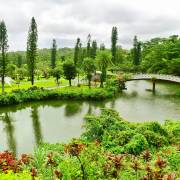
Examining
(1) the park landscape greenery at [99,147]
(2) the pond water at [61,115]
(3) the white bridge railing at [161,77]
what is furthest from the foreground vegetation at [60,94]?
(3) the white bridge railing at [161,77]

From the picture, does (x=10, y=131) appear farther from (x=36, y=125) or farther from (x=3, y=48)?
(x=3, y=48)

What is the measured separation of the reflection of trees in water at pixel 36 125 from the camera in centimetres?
2669

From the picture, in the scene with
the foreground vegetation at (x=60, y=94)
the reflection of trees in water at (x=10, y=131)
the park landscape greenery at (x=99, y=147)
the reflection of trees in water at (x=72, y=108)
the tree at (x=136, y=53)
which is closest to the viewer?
the park landscape greenery at (x=99, y=147)

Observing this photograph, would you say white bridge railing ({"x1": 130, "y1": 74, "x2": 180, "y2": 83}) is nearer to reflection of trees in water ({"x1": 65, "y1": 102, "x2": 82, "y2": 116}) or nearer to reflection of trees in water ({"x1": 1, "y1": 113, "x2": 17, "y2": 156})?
reflection of trees in water ({"x1": 65, "y1": 102, "x2": 82, "y2": 116})

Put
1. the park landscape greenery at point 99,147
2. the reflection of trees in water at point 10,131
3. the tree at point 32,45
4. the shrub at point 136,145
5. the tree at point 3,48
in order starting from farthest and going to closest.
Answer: the tree at point 32,45
the tree at point 3,48
the reflection of trees in water at point 10,131
the shrub at point 136,145
the park landscape greenery at point 99,147

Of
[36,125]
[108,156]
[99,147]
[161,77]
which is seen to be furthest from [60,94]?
[108,156]

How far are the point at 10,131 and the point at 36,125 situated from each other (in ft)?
9.53

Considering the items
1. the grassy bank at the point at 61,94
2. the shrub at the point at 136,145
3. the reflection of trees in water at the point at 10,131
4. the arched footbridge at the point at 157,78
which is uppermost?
the arched footbridge at the point at 157,78

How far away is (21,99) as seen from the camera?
138 ft

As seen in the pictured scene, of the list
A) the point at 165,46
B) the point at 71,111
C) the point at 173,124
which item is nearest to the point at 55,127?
the point at 71,111

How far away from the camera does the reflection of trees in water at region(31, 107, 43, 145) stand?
87.6 ft

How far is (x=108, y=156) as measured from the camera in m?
12.1

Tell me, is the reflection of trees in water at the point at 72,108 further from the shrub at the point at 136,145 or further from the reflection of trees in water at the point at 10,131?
the shrub at the point at 136,145

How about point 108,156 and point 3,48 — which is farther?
point 3,48
